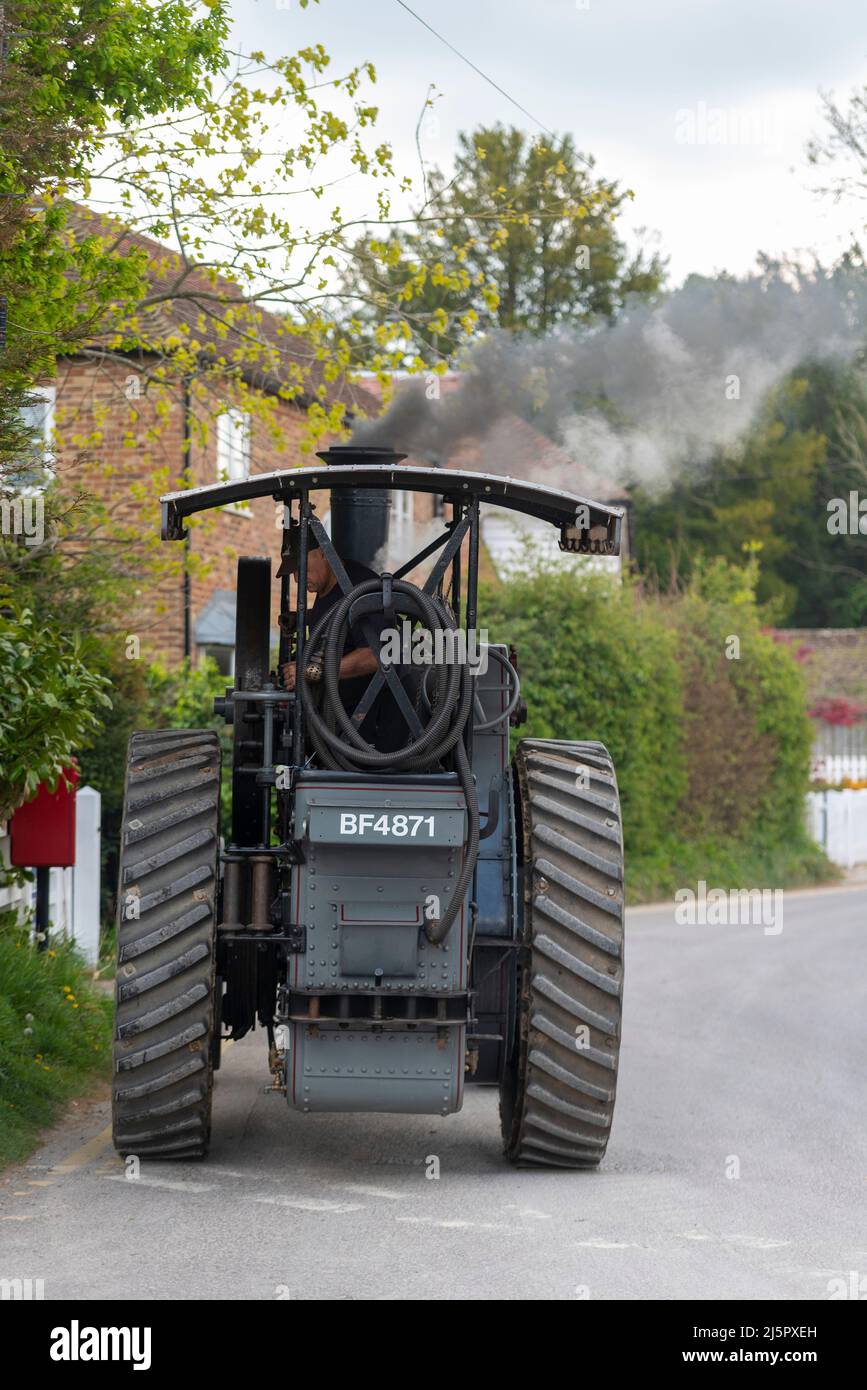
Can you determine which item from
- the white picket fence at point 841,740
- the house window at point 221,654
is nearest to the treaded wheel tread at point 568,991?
the house window at point 221,654

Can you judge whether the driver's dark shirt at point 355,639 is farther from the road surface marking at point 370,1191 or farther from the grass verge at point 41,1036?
the grass verge at point 41,1036

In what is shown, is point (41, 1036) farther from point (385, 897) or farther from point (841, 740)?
point (841, 740)

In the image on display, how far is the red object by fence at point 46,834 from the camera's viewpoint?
33.2 feet

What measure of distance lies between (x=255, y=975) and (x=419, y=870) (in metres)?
1.03

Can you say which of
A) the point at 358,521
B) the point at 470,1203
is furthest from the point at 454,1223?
the point at 358,521

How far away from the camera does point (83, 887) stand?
12625 millimetres

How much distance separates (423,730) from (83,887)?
19.7ft

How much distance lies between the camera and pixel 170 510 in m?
7.71

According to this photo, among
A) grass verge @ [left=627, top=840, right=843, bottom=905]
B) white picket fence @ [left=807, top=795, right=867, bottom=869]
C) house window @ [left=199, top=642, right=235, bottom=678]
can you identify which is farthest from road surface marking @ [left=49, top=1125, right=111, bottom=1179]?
white picket fence @ [left=807, top=795, right=867, bottom=869]

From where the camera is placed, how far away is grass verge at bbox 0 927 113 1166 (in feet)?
26.9

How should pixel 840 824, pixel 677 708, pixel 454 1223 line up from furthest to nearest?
pixel 840 824 < pixel 677 708 < pixel 454 1223

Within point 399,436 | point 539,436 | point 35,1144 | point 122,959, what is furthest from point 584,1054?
point 539,436

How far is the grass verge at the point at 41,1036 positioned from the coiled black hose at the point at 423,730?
86.7 inches

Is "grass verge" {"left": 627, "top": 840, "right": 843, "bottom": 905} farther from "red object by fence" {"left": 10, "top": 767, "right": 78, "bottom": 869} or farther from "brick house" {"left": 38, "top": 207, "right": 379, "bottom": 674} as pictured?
"red object by fence" {"left": 10, "top": 767, "right": 78, "bottom": 869}
